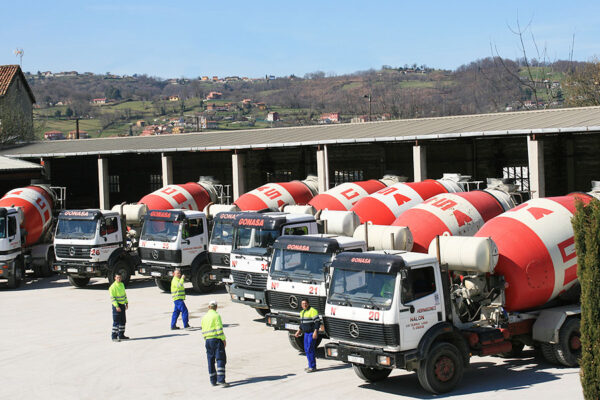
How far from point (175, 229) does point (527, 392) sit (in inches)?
559

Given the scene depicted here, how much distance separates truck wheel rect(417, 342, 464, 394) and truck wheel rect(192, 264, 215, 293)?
12.9 m

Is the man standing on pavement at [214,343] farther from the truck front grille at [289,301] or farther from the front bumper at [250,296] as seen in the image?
the front bumper at [250,296]

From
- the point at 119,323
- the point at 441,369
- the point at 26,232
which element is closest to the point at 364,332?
the point at 441,369

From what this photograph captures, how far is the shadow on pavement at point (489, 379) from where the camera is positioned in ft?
45.9

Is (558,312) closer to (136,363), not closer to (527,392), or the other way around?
(527,392)

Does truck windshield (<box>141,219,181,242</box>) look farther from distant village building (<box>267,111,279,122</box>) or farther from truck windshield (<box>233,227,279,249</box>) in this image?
distant village building (<box>267,111,279,122</box>)

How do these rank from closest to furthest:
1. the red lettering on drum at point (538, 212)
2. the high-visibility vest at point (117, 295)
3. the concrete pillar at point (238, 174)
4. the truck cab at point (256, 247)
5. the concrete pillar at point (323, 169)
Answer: the red lettering on drum at point (538, 212)
the high-visibility vest at point (117, 295)
the truck cab at point (256, 247)
the concrete pillar at point (323, 169)
the concrete pillar at point (238, 174)

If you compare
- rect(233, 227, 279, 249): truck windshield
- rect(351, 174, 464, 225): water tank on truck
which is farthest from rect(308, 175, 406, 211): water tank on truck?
rect(233, 227, 279, 249): truck windshield

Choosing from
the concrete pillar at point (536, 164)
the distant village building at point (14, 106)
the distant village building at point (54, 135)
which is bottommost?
the concrete pillar at point (536, 164)

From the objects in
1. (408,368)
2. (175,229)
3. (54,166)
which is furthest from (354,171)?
(408,368)

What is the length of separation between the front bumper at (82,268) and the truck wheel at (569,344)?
16649 millimetres

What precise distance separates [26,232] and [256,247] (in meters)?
13.4

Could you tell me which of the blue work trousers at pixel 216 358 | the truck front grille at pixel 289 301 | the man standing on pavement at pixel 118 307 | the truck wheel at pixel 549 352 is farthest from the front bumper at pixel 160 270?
the truck wheel at pixel 549 352

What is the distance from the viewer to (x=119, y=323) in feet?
63.3
